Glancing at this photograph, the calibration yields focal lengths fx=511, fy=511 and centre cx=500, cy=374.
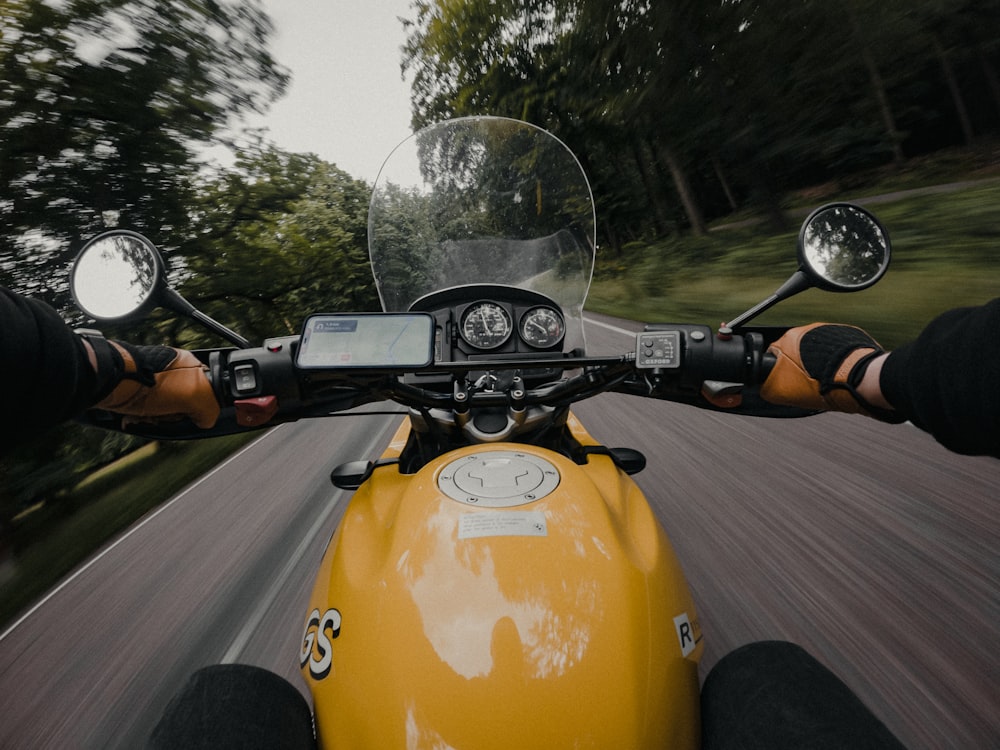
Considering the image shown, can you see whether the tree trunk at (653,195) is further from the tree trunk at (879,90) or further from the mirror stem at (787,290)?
the mirror stem at (787,290)

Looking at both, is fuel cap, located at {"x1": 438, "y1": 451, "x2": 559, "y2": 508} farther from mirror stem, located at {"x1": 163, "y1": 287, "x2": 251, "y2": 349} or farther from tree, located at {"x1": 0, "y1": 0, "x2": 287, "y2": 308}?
tree, located at {"x1": 0, "y1": 0, "x2": 287, "y2": 308}

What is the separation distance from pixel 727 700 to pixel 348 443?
4.79 m

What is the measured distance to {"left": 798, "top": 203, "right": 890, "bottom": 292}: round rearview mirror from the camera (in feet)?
4.77

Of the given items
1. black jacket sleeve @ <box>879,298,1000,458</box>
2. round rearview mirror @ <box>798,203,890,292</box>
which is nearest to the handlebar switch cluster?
round rearview mirror @ <box>798,203,890,292</box>

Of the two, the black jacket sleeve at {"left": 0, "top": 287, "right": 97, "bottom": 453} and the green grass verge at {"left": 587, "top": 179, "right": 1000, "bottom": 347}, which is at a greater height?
the black jacket sleeve at {"left": 0, "top": 287, "right": 97, "bottom": 453}

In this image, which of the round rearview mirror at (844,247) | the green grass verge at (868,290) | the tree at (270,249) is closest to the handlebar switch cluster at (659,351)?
the round rearview mirror at (844,247)

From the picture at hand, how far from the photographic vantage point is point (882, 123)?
16469 mm

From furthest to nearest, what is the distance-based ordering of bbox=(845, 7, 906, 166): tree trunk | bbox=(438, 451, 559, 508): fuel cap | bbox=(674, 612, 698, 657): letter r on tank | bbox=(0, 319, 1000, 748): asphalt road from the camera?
bbox=(845, 7, 906, 166): tree trunk → bbox=(0, 319, 1000, 748): asphalt road → bbox=(438, 451, 559, 508): fuel cap → bbox=(674, 612, 698, 657): letter r on tank

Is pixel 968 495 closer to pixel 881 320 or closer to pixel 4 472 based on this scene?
pixel 881 320

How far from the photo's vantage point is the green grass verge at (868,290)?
6094 mm

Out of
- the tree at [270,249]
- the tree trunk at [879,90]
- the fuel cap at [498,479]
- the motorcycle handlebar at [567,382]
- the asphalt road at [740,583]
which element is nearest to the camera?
the fuel cap at [498,479]

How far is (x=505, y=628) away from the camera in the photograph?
2.91 ft

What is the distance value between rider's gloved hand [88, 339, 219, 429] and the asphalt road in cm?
118

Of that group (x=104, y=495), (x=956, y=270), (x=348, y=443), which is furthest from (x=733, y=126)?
(x=104, y=495)
